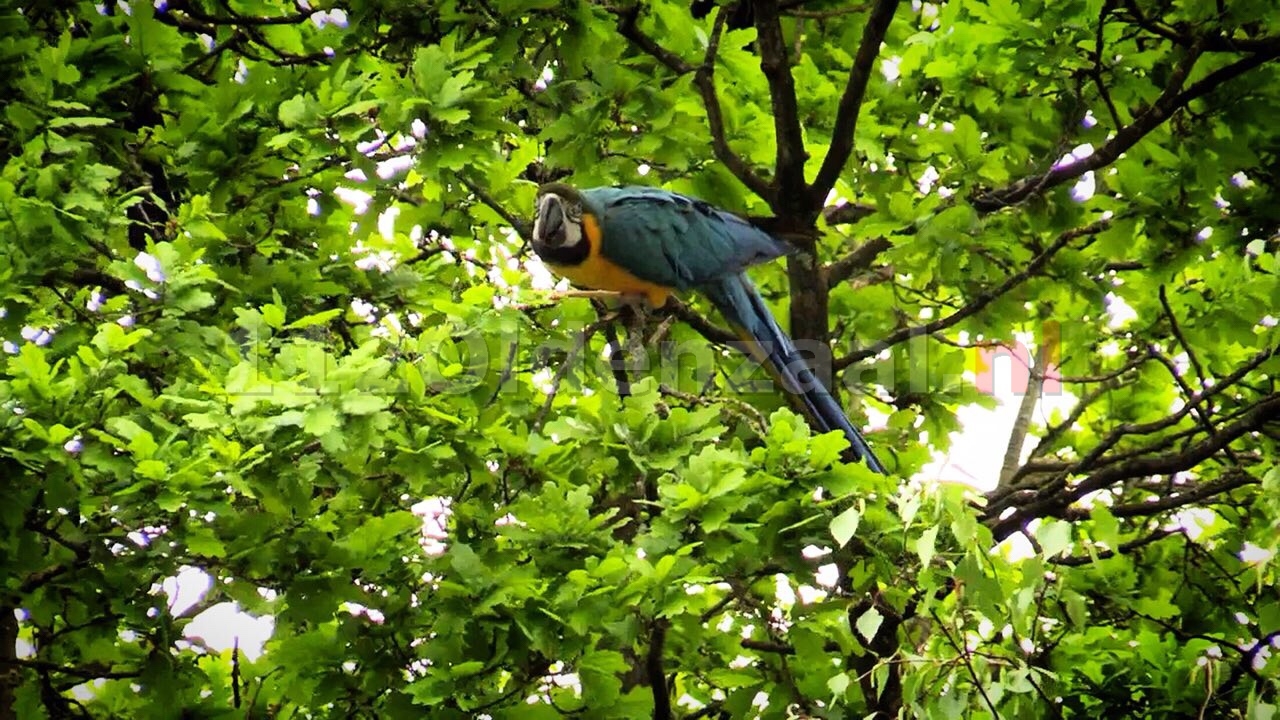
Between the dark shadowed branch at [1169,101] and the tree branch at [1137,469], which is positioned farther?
the tree branch at [1137,469]

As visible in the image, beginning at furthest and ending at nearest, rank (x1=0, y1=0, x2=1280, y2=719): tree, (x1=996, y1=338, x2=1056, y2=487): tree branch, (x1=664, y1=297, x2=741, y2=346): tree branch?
(x1=996, y1=338, x2=1056, y2=487): tree branch, (x1=664, y1=297, x2=741, y2=346): tree branch, (x1=0, y1=0, x2=1280, y2=719): tree

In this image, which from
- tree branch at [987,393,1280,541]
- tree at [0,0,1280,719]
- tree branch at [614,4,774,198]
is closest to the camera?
tree at [0,0,1280,719]

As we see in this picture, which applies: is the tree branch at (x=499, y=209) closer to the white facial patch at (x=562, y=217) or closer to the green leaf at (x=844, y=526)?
the white facial patch at (x=562, y=217)

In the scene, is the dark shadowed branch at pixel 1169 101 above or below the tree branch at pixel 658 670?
above

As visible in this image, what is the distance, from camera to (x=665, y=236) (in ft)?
13.7

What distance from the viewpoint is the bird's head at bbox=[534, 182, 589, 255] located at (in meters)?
3.95

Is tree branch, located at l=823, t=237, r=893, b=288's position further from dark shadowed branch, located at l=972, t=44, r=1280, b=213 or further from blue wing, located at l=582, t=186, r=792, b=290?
dark shadowed branch, located at l=972, t=44, r=1280, b=213

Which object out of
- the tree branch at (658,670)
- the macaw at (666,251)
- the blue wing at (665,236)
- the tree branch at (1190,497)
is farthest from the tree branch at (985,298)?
the tree branch at (658,670)

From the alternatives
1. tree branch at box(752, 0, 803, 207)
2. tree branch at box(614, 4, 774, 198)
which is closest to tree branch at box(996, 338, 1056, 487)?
tree branch at box(752, 0, 803, 207)

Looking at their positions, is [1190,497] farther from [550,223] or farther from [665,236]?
[550,223]

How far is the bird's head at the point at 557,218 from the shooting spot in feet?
13.0

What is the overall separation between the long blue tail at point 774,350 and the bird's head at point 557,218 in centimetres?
54

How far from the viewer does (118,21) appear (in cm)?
384

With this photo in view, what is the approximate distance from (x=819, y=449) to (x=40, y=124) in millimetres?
2159
